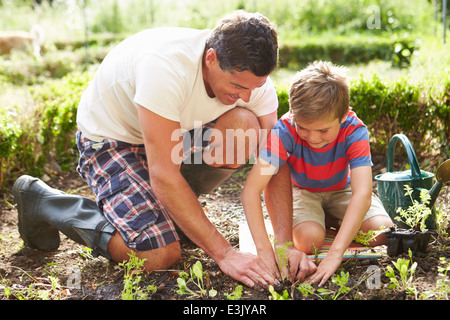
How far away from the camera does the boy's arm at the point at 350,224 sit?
7.00 feet

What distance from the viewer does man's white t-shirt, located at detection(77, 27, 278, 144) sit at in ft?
7.31

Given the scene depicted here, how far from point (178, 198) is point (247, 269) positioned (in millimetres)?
459

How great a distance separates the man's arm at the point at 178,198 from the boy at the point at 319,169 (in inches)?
5.3

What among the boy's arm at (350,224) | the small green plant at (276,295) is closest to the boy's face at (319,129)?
the boy's arm at (350,224)

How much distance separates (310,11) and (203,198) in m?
10.7

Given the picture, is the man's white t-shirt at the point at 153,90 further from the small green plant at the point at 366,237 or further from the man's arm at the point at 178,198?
the small green plant at the point at 366,237

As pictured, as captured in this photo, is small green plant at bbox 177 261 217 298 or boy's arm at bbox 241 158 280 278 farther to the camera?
boy's arm at bbox 241 158 280 278

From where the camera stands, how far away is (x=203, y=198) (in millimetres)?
3662

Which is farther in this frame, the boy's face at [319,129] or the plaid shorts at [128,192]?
the plaid shorts at [128,192]

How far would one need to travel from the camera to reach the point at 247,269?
216cm

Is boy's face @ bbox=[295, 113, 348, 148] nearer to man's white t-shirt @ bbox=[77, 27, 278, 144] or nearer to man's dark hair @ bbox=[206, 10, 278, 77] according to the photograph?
man's dark hair @ bbox=[206, 10, 278, 77]

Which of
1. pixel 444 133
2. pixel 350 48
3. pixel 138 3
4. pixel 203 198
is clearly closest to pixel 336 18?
pixel 350 48

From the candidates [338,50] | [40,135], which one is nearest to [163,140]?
[40,135]

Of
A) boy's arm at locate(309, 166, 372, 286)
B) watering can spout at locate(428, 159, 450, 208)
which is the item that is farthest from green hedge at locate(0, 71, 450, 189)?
boy's arm at locate(309, 166, 372, 286)
